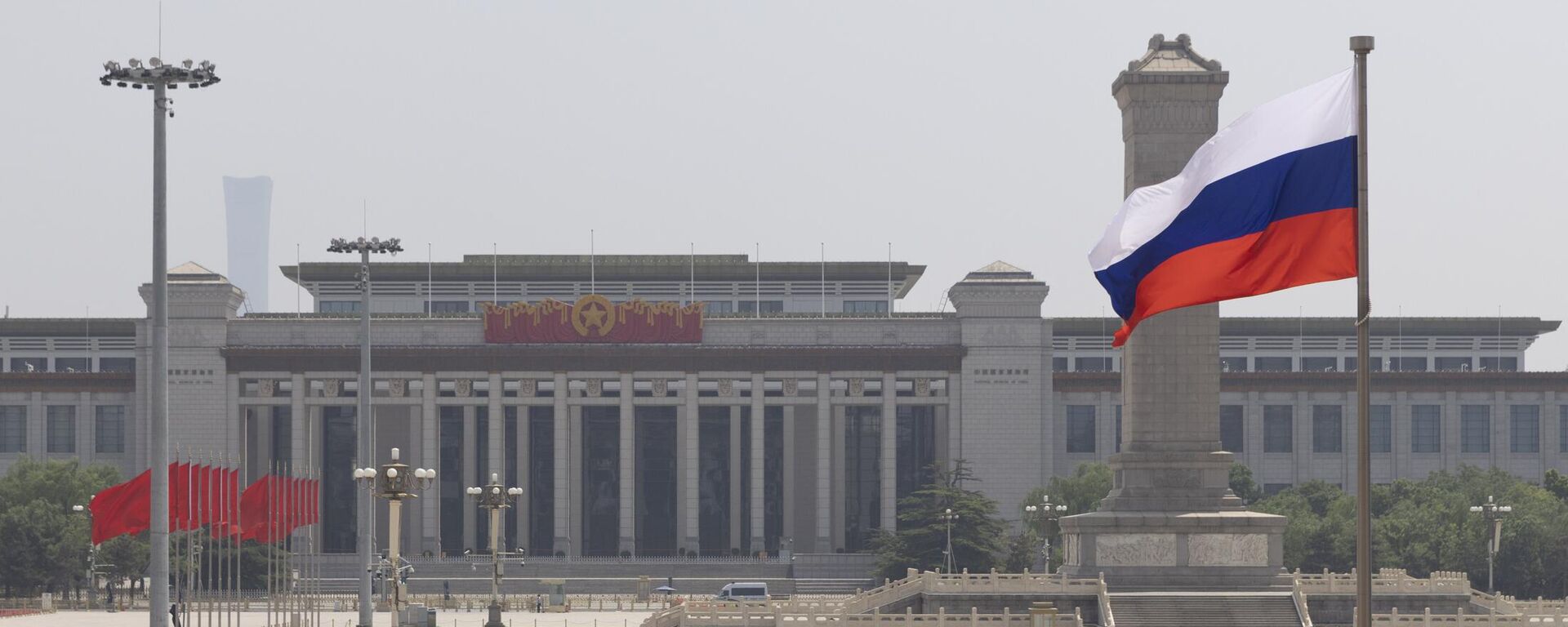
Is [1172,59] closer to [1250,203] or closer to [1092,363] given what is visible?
[1250,203]

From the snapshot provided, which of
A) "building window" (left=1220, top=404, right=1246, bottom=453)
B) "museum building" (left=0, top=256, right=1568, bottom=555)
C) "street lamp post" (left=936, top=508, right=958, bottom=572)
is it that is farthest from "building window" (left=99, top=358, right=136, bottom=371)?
"building window" (left=1220, top=404, right=1246, bottom=453)

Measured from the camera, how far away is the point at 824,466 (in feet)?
505

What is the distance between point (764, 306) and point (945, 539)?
41743mm

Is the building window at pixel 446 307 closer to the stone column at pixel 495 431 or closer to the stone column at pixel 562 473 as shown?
the stone column at pixel 495 431

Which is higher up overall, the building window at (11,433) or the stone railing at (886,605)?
the building window at (11,433)

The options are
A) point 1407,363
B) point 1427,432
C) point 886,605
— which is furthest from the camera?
point 1407,363

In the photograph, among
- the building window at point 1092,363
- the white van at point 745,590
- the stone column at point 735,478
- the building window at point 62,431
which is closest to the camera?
the white van at point 745,590

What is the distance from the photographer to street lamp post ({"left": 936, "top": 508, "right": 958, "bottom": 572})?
12294 cm

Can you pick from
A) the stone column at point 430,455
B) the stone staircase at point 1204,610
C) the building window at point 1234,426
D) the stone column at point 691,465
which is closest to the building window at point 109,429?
the stone column at point 430,455

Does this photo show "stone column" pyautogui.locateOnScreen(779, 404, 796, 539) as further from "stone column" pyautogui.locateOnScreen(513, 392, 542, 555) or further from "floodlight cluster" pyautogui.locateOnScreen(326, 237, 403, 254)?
"floodlight cluster" pyautogui.locateOnScreen(326, 237, 403, 254)

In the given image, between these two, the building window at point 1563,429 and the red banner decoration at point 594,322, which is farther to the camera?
the building window at point 1563,429

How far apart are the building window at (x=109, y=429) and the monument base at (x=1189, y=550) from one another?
97860 millimetres

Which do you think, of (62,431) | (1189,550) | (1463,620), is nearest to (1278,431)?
(62,431)

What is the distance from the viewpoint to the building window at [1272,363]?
167m
